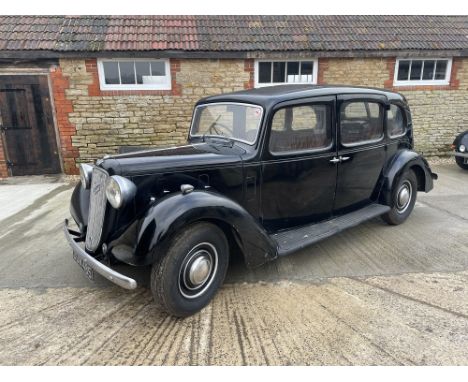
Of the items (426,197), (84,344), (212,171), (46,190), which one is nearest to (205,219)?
(212,171)

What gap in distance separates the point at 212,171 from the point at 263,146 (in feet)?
1.81

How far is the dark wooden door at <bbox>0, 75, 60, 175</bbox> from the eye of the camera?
22.9 ft

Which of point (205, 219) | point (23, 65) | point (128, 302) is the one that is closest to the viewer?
point (205, 219)

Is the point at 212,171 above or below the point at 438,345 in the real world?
above

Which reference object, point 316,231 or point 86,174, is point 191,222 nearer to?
point 86,174

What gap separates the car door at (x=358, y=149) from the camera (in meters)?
3.47

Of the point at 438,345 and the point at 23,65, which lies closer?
the point at 438,345

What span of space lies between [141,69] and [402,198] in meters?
6.02

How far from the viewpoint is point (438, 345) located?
7.13 ft

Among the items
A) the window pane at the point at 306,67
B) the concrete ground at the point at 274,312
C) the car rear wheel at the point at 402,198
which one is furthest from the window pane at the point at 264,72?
the concrete ground at the point at 274,312

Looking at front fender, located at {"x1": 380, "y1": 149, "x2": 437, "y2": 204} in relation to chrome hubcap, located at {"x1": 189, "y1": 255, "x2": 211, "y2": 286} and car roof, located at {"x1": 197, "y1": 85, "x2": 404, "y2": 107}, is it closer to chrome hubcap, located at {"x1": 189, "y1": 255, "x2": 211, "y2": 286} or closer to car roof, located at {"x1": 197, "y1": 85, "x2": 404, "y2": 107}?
car roof, located at {"x1": 197, "y1": 85, "x2": 404, "y2": 107}

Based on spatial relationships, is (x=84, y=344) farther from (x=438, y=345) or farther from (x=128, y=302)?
(x=438, y=345)

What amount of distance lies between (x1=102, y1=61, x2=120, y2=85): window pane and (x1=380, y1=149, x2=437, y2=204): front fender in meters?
6.04

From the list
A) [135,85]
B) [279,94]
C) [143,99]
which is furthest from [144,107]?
[279,94]
